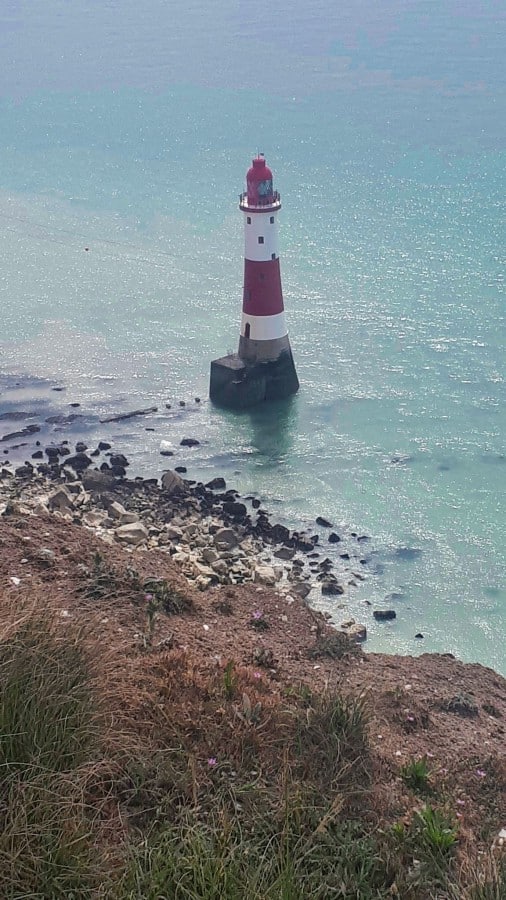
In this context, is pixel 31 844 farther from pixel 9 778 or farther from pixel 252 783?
pixel 252 783

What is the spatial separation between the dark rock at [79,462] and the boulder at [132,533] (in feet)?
13.0

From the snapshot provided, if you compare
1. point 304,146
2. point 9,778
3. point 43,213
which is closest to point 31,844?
point 9,778

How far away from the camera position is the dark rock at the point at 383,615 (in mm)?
16219

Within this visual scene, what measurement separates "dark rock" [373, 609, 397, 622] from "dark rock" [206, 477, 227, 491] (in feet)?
16.3

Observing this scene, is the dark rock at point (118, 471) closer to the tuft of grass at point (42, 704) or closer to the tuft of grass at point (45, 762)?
the tuft of grass at point (45, 762)

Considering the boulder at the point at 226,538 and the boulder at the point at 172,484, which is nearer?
the boulder at the point at 226,538

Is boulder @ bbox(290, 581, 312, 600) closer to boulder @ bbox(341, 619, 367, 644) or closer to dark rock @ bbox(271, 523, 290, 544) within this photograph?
boulder @ bbox(341, 619, 367, 644)

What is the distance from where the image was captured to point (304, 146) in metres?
43.8

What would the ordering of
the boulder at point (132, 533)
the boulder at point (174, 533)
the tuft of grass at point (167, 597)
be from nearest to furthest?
the tuft of grass at point (167, 597) < the boulder at point (132, 533) < the boulder at point (174, 533)

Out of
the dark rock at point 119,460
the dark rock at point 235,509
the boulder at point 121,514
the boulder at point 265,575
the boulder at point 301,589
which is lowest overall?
the boulder at point 301,589

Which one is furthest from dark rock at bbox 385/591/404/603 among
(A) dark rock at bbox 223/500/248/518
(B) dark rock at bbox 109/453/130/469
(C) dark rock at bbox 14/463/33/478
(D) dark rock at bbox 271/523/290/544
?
(C) dark rock at bbox 14/463/33/478

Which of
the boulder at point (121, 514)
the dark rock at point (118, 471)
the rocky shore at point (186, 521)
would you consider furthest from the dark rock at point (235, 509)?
the dark rock at point (118, 471)

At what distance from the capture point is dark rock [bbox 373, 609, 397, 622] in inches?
639

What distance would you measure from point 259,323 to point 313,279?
26.3 feet
